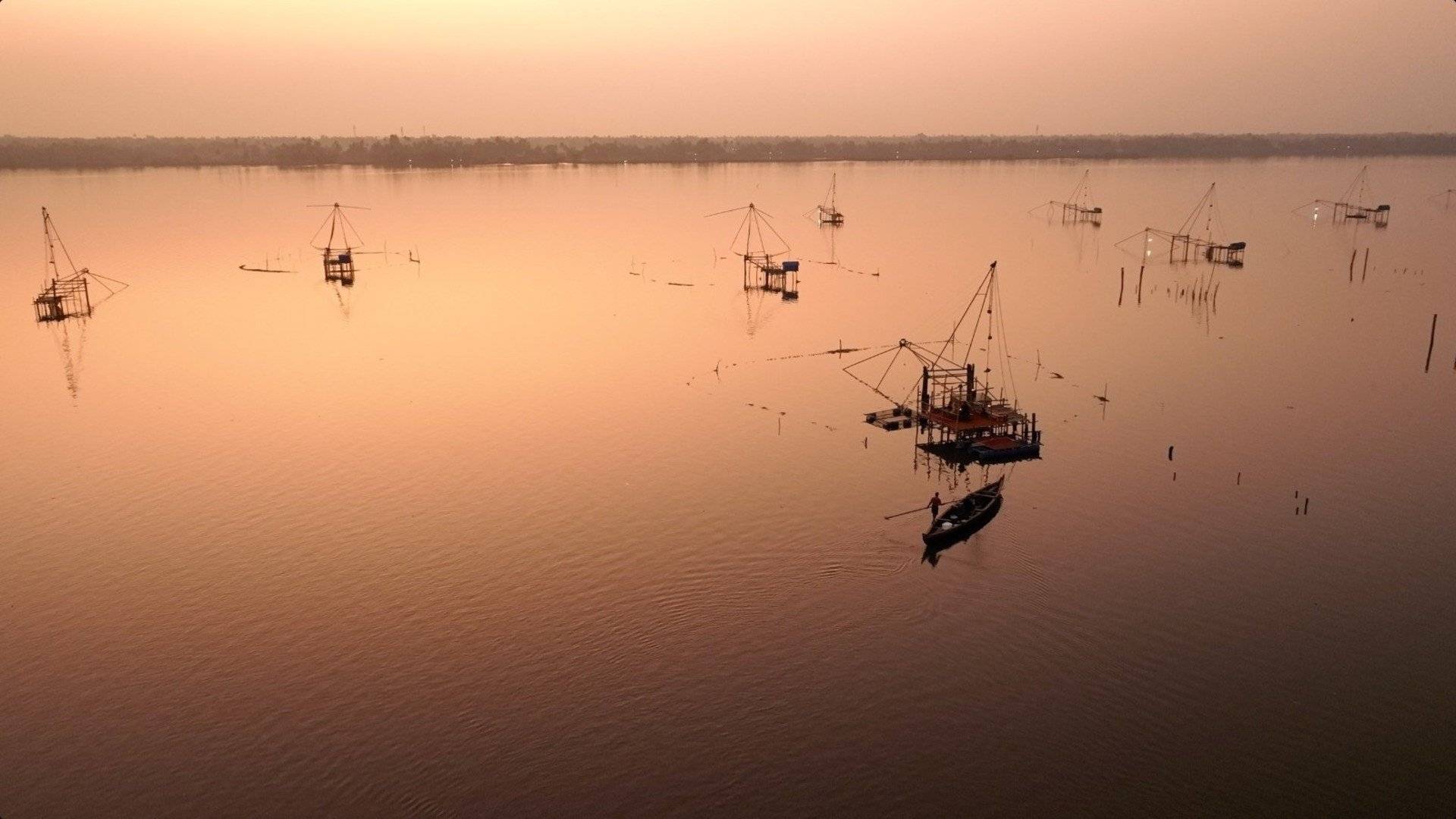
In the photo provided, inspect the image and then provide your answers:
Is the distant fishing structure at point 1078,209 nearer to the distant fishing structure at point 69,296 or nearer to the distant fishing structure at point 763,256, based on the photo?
the distant fishing structure at point 763,256

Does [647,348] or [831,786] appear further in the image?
[647,348]

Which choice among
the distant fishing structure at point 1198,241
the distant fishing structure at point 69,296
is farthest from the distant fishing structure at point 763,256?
the distant fishing structure at point 69,296

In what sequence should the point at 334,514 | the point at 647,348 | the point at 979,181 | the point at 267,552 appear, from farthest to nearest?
the point at 979,181 → the point at 647,348 → the point at 334,514 → the point at 267,552

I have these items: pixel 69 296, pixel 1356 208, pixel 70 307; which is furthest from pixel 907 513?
pixel 1356 208

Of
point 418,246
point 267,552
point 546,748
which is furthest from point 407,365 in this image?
point 418,246

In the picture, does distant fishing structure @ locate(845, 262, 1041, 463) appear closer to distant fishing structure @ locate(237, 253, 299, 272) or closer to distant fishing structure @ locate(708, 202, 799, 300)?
distant fishing structure @ locate(708, 202, 799, 300)

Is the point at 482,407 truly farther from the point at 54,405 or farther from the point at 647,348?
the point at 54,405

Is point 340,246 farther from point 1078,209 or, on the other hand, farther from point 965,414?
point 1078,209
